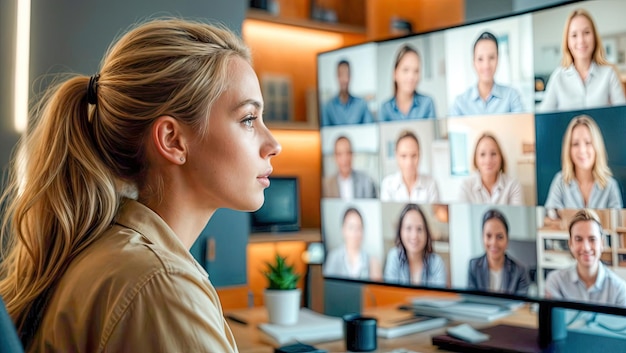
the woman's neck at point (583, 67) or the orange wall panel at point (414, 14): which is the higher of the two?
the orange wall panel at point (414, 14)

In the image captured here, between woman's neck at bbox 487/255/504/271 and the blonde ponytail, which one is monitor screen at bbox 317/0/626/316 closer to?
woman's neck at bbox 487/255/504/271

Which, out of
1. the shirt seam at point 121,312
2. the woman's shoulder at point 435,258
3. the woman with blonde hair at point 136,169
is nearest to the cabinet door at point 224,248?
the woman's shoulder at point 435,258

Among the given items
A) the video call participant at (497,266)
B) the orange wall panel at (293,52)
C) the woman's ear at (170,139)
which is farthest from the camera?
the orange wall panel at (293,52)

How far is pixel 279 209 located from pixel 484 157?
1605 millimetres

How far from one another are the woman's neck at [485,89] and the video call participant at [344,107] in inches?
13.2

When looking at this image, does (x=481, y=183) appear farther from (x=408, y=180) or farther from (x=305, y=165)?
(x=305, y=165)

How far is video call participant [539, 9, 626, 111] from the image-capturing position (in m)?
1.33

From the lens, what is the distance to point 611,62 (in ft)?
4.33

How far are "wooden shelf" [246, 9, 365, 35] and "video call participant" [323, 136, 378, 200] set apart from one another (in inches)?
51.8

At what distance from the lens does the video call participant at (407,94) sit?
5.35ft

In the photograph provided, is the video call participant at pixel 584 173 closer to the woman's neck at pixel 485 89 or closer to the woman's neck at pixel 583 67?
the woman's neck at pixel 583 67

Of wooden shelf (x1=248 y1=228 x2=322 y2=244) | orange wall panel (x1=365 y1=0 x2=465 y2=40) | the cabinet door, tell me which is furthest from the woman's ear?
orange wall panel (x1=365 y1=0 x2=465 y2=40)

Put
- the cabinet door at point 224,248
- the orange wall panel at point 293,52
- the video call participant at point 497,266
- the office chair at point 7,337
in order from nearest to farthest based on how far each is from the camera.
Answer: the office chair at point 7,337, the video call participant at point 497,266, the cabinet door at point 224,248, the orange wall panel at point 293,52

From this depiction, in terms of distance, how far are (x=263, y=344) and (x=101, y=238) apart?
28.5 inches
